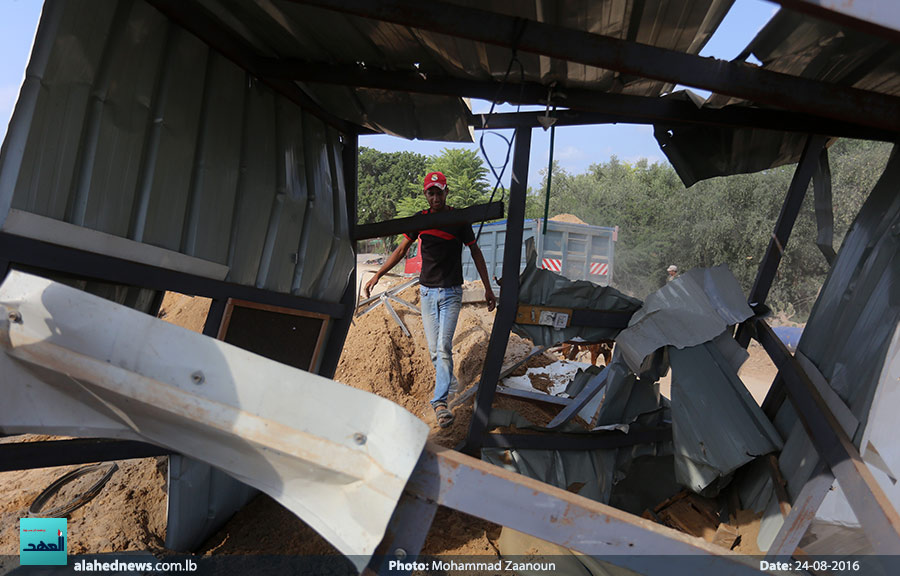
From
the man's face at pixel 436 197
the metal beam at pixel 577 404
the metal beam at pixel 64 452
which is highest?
the man's face at pixel 436 197

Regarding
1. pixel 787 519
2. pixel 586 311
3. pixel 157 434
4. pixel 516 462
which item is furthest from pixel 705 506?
pixel 157 434

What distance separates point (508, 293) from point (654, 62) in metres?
2.03

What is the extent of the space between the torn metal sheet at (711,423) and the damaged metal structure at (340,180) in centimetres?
9

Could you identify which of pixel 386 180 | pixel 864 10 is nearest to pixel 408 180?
pixel 386 180

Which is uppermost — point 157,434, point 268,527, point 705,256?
point 705,256

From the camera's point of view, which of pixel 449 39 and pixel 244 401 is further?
pixel 449 39

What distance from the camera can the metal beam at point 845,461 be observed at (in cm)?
223

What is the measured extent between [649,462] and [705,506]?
0.59 m

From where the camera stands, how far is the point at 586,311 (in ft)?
14.2

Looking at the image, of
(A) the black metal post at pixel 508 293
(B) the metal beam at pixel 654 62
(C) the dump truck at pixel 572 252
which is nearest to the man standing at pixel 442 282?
(A) the black metal post at pixel 508 293

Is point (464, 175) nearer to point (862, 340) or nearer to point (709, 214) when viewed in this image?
point (709, 214)

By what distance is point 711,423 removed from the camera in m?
3.73

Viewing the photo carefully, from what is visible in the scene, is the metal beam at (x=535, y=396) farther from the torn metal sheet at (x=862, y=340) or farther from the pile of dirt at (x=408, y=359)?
the torn metal sheet at (x=862, y=340)

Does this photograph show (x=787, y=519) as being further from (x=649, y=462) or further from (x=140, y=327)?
(x=140, y=327)
